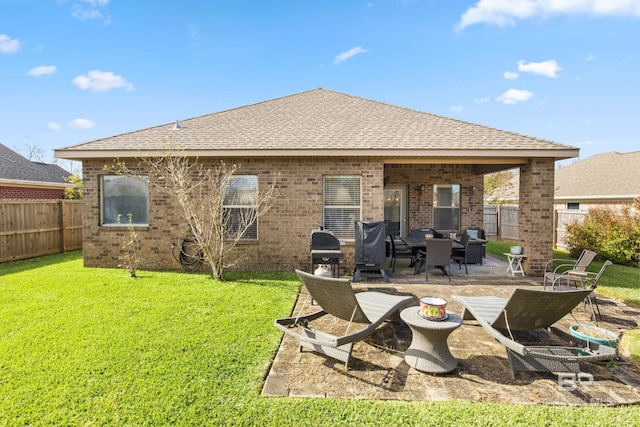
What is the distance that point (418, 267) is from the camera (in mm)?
8641

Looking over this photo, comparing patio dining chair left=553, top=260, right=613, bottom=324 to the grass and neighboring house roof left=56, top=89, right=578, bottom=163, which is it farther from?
neighboring house roof left=56, top=89, right=578, bottom=163

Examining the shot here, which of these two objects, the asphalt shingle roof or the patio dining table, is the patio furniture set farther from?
the asphalt shingle roof


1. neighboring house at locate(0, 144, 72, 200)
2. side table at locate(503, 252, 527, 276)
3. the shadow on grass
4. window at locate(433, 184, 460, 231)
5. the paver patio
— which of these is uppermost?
neighboring house at locate(0, 144, 72, 200)

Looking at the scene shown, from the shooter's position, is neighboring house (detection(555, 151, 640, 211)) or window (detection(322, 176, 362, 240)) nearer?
window (detection(322, 176, 362, 240))

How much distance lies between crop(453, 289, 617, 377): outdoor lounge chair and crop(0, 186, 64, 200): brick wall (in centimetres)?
1853

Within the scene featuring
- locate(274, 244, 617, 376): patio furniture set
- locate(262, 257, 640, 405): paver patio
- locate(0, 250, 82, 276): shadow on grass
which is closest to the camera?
locate(262, 257, 640, 405): paver patio

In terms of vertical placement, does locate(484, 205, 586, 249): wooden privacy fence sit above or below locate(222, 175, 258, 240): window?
below

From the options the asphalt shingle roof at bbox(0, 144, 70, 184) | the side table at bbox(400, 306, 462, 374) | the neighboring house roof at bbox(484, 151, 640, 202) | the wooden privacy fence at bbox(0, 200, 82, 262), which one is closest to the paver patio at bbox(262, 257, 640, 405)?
the side table at bbox(400, 306, 462, 374)

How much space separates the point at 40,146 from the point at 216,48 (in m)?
38.3

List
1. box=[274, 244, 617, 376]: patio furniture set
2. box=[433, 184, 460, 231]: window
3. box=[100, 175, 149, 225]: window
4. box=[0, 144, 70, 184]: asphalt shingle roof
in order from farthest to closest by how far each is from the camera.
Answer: box=[0, 144, 70, 184]: asphalt shingle roof → box=[433, 184, 460, 231]: window → box=[100, 175, 149, 225]: window → box=[274, 244, 617, 376]: patio furniture set

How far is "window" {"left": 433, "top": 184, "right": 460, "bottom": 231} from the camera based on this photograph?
480 inches

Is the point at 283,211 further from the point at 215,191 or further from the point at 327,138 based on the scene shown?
the point at 327,138

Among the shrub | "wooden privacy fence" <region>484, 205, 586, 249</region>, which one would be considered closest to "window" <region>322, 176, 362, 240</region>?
the shrub

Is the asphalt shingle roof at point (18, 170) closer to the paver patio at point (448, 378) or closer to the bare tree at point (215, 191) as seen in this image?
the bare tree at point (215, 191)
